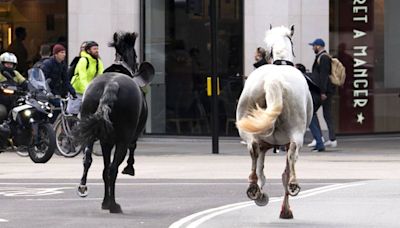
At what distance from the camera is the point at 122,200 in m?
13.2

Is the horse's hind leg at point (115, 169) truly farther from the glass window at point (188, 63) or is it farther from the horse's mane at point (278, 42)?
the glass window at point (188, 63)

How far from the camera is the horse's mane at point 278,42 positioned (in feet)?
37.7

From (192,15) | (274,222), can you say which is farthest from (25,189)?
(192,15)

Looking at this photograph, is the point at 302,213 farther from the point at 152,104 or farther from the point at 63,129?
the point at 152,104

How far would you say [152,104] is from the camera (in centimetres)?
2395

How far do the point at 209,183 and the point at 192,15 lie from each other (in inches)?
343

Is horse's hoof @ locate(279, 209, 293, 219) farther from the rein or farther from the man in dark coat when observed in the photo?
the man in dark coat

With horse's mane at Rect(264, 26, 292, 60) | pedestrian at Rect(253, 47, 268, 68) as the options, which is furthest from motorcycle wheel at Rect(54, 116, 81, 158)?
horse's mane at Rect(264, 26, 292, 60)

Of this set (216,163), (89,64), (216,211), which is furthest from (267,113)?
(89,64)

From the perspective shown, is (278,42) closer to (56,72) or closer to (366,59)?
(56,72)

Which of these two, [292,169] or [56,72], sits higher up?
[56,72]

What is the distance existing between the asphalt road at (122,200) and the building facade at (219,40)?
7924mm

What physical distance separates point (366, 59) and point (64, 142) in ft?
25.5

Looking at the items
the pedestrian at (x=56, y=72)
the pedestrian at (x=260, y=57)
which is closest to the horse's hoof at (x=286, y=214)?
the pedestrian at (x=56, y=72)
